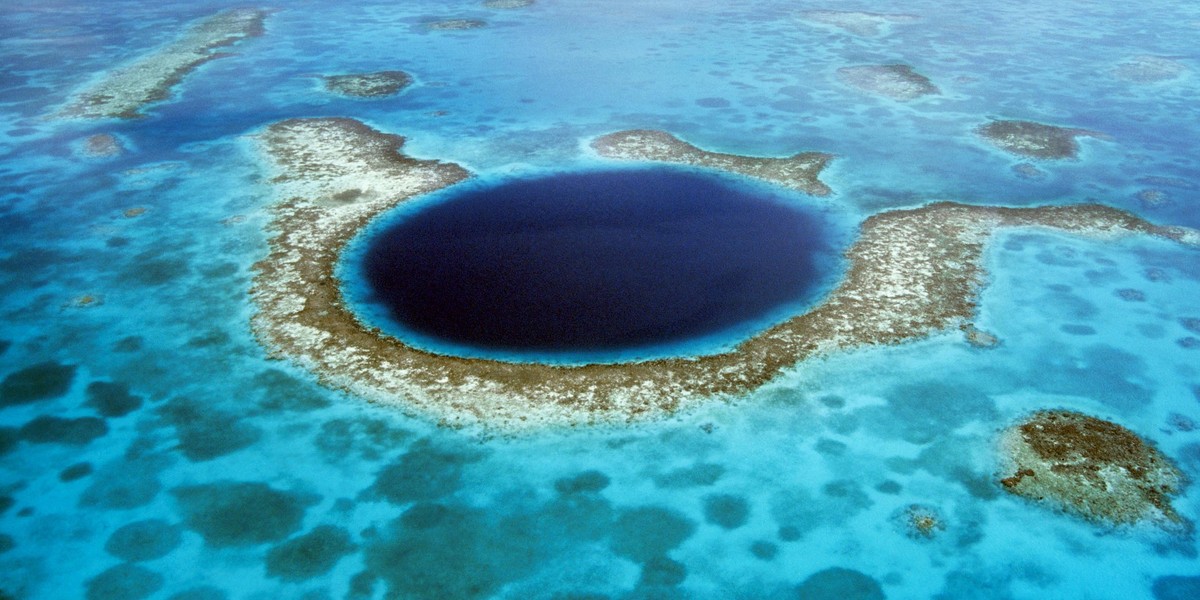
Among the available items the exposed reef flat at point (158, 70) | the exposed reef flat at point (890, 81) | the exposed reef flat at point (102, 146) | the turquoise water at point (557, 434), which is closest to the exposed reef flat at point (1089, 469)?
the turquoise water at point (557, 434)

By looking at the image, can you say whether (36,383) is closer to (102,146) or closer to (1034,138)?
(102,146)

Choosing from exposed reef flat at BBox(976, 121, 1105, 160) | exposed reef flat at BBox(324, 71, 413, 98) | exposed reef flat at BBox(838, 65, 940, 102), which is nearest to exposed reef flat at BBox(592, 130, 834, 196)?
exposed reef flat at BBox(976, 121, 1105, 160)

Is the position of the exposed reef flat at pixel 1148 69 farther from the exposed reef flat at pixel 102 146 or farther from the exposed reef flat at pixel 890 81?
the exposed reef flat at pixel 102 146

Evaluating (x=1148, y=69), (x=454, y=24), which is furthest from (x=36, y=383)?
(x=1148, y=69)

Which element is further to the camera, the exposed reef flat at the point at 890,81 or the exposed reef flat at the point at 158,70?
the exposed reef flat at the point at 890,81

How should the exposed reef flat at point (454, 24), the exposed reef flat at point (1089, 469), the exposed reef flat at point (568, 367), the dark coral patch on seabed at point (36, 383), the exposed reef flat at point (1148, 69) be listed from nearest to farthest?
the exposed reef flat at point (1089, 469) → the exposed reef flat at point (568, 367) → the dark coral patch on seabed at point (36, 383) → the exposed reef flat at point (1148, 69) → the exposed reef flat at point (454, 24)
